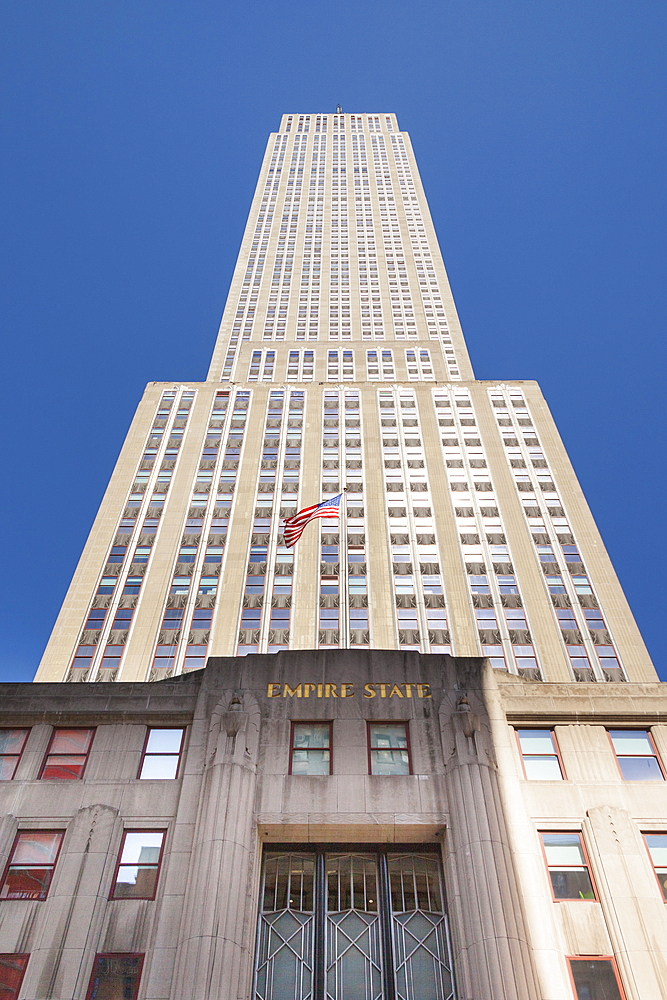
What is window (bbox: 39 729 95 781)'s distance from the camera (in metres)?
29.9

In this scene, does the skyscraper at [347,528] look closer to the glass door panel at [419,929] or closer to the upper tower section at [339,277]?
the upper tower section at [339,277]

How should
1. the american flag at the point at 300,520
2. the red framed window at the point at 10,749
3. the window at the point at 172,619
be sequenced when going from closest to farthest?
1. the red framed window at the point at 10,749
2. the american flag at the point at 300,520
3. the window at the point at 172,619

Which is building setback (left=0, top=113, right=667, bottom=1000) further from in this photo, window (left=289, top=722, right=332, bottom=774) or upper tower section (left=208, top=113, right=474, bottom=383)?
upper tower section (left=208, top=113, right=474, bottom=383)

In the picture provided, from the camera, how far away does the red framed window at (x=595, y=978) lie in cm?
2419

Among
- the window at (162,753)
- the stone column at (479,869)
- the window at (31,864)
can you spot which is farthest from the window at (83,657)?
the stone column at (479,869)

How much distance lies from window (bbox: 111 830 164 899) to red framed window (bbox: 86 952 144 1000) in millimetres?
1906

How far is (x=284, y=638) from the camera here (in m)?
63.0

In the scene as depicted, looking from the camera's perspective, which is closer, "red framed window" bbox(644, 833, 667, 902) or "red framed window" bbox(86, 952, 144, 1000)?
"red framed window" bbox(86, 952, 144, 1000)

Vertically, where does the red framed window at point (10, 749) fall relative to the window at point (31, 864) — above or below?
above

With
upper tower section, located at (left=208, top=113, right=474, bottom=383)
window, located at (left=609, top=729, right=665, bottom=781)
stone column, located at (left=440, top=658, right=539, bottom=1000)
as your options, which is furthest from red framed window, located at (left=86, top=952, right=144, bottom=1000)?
upper tower section, located at (left=208, top=113, right=474, bottom=383)

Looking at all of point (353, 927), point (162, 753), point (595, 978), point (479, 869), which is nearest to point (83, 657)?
point (162, 753)

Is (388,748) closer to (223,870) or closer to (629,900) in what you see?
(223,870)

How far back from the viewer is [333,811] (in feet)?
93.5

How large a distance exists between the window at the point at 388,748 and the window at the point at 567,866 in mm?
5548
